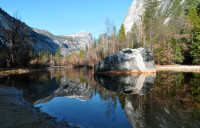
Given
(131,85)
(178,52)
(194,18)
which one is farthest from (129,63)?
(194,18)

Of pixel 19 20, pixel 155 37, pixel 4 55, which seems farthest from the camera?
pixel 155 37

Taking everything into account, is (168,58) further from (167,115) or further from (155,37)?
(167,115)

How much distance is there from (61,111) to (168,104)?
413 centimetres

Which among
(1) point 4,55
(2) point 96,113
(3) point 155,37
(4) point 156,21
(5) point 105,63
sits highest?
(4) point 156,21

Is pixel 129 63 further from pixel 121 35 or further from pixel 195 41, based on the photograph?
pixel 121 35

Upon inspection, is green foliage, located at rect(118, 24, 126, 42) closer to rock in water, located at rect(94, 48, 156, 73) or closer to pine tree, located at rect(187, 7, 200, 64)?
pine tree, located at rect(187, 7, 200, 64)

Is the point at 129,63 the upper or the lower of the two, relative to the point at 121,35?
lower

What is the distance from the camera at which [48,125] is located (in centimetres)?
288

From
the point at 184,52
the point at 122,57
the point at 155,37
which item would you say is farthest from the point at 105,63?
the point at 184,52

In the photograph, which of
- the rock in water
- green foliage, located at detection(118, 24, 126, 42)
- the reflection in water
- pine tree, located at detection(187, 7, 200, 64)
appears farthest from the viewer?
green foliage, located at detection(118, 24, 126, 42)

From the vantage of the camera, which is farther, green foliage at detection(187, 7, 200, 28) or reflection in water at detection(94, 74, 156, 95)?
green foliage at detection(187, 7, 200, 28)

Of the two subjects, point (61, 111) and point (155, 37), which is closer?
point (61, 111)

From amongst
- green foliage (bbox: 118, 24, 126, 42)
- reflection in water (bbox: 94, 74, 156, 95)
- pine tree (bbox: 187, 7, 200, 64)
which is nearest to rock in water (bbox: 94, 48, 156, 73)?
reflection in water (bbox: 94, 74, 156, 95)

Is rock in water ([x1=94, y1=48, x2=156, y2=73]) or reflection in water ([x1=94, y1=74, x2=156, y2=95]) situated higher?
rock in water ([x1=94, y1=48, x2=156, y2=73])
